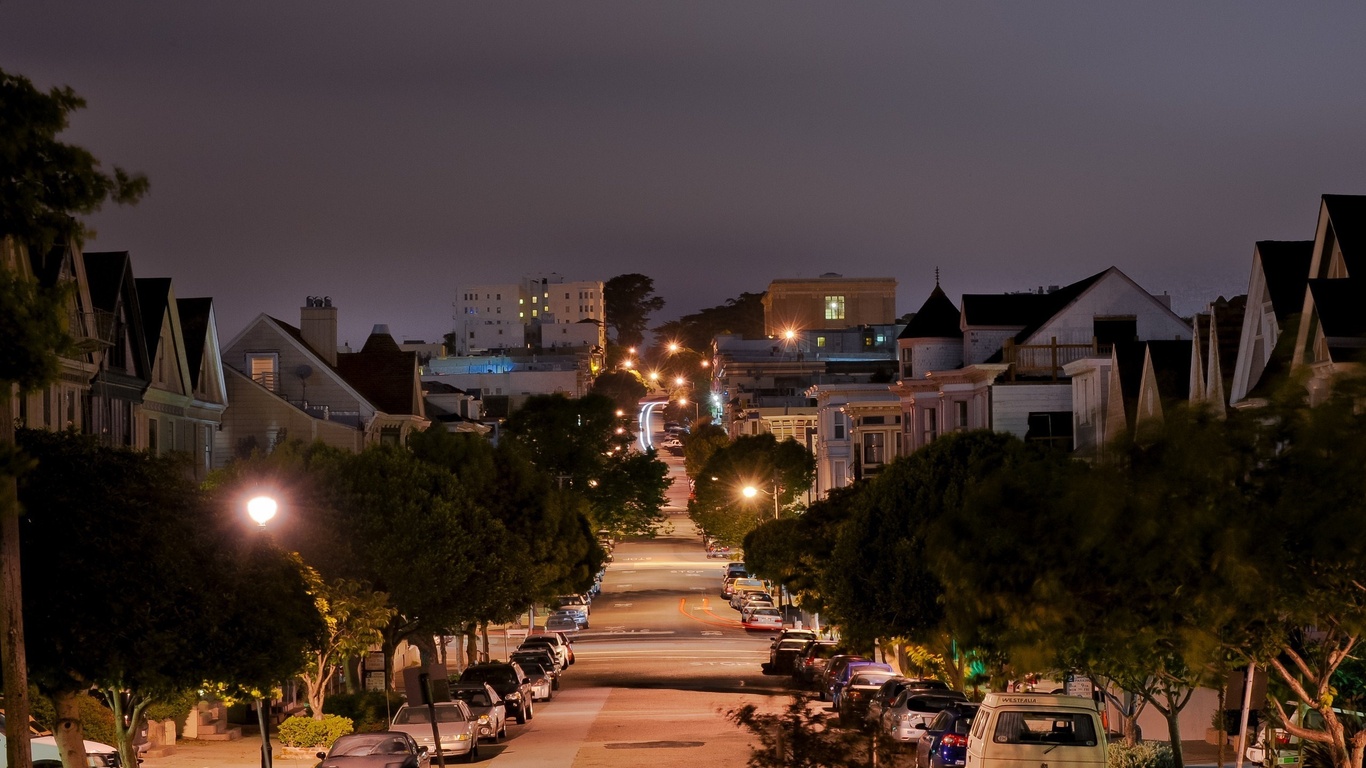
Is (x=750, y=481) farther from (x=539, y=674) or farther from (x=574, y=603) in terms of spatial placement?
(x=539, y=674)

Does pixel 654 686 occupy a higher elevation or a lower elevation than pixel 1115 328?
lower

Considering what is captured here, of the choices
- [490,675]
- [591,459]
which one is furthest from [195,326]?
[591,459]

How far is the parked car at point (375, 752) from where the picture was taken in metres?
30.8

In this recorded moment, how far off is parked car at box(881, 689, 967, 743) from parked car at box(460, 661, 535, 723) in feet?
41.5

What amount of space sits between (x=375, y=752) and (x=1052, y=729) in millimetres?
12488

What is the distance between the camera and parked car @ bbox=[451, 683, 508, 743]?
136 feet

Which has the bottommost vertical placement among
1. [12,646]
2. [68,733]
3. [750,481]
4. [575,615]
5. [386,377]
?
[575,615]

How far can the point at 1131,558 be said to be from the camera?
20.8 metres

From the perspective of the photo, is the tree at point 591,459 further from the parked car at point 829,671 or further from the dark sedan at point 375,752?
the dark sedan at point 375,752

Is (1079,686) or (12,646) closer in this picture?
(12,646)

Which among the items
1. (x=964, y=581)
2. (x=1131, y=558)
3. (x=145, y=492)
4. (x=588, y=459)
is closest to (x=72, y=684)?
(x=145, y=492)

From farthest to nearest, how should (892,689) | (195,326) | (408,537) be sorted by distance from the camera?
(195,326)
(408,537)
(892,689)

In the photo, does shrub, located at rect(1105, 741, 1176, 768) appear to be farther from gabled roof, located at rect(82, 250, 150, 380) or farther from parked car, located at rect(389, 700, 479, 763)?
gabled roof, located at rect(82, 250, 150, 380)

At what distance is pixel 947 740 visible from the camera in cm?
3147
